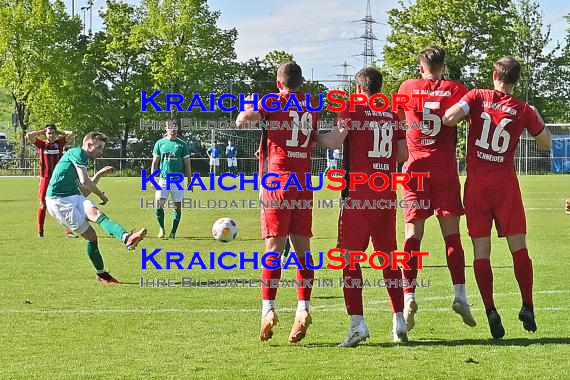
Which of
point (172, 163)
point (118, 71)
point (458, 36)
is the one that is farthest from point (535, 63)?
point (172, 163)

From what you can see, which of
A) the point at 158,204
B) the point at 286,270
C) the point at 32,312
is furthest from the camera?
the point at 158,204

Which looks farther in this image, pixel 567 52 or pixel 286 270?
pixel 567 52

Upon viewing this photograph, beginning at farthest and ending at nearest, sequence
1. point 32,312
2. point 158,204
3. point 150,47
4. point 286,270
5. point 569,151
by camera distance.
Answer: point 150,47 < point 569,151 < point 158,204 < point 286,270 < point 32,312

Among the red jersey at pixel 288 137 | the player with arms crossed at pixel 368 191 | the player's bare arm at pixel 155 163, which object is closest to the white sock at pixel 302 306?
the player with arms crossed at pixel 368 191

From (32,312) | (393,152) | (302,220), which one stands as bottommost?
(32,312)

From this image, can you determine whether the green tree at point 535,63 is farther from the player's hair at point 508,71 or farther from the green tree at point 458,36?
the player's hair at point 508,71

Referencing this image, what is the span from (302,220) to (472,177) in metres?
1.42

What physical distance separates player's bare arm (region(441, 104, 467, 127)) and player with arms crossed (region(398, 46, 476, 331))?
0.23m

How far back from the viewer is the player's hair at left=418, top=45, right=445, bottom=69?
310 inches

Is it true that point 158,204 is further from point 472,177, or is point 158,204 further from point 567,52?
point 567,52

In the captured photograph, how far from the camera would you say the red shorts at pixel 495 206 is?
25.1 feet

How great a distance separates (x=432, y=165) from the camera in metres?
7.82

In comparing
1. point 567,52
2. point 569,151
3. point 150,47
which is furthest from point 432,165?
point 567,52

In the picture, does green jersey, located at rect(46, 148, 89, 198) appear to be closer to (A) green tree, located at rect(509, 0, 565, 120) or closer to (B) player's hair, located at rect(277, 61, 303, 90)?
(B) player's hair, located at rect(277, 61, 303, 90)
